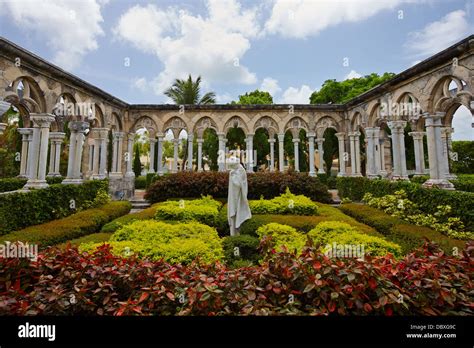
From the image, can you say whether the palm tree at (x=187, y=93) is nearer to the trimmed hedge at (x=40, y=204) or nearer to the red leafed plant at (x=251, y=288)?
the trimmed hedge at (x=40, y=204)

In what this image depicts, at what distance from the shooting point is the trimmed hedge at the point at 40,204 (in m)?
6.83

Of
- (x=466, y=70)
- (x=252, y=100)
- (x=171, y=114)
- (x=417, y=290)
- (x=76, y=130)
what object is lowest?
(x=417, y=290)

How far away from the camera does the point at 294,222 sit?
6871 mm

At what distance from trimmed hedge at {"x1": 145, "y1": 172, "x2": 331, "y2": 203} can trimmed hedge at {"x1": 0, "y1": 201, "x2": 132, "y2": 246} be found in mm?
3077

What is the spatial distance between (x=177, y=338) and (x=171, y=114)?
60.2 ft

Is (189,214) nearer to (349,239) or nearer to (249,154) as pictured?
(349,239)

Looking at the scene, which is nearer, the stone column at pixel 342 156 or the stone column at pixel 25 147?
the stone column at pixel 25 147

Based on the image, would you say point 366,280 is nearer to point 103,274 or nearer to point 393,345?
point 393,345

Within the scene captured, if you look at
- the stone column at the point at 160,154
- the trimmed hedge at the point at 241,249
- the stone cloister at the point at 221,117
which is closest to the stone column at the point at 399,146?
the stone cloister at the point at 221,117

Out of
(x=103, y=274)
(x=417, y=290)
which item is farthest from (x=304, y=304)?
(x=103, y=274)

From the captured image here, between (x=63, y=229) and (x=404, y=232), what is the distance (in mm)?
8921

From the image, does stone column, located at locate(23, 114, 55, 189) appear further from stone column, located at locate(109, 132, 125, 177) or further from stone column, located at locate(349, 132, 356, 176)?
stone column, located at locate(349, 132, 356, 176)

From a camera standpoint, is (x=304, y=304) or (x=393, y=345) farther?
(x=304, y=304)

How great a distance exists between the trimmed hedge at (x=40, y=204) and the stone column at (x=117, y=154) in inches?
242
